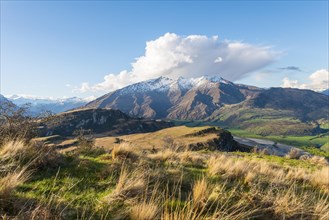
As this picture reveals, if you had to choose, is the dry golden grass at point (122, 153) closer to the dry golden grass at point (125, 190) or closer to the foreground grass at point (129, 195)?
the foreground grass at point (129, 195)

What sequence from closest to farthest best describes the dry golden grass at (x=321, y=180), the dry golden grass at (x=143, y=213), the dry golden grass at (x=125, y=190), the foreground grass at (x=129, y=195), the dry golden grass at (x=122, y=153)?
the dry golden grass at (x=143, y=213) < the foreground grass at (x=129, y=195) < the dry golden grass at (x=125, y=190) < the dry golden grass at (x=122, y=153) < the dry golden grass at (x=321, y=180)

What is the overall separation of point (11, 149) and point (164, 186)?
4.67 m

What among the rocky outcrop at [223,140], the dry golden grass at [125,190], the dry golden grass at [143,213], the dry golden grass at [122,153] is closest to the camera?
the dry golden grass at [143,213]

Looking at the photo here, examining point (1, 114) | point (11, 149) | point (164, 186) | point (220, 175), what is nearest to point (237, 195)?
point (164, 186)

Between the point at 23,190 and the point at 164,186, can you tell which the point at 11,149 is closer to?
the point at 23,190

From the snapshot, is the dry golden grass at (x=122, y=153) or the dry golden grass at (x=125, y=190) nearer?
the dry golden grass at (x=125, y=190)

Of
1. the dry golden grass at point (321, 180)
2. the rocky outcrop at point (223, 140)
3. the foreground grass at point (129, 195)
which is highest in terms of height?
the foreground grass at point (129, 195)

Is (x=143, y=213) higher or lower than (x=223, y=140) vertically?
higher

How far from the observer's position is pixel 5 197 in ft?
17.8

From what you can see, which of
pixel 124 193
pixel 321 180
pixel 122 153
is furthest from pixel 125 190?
pixel 321 180

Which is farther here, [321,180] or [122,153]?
[321,180]

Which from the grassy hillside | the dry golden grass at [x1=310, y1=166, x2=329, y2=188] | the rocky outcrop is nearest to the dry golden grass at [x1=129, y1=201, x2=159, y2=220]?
the grassy hillside

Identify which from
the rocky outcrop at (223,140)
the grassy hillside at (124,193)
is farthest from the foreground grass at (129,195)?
the rocky outcrop at (223,140)

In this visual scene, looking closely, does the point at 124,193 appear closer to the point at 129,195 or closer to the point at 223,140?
the point at 129,195
